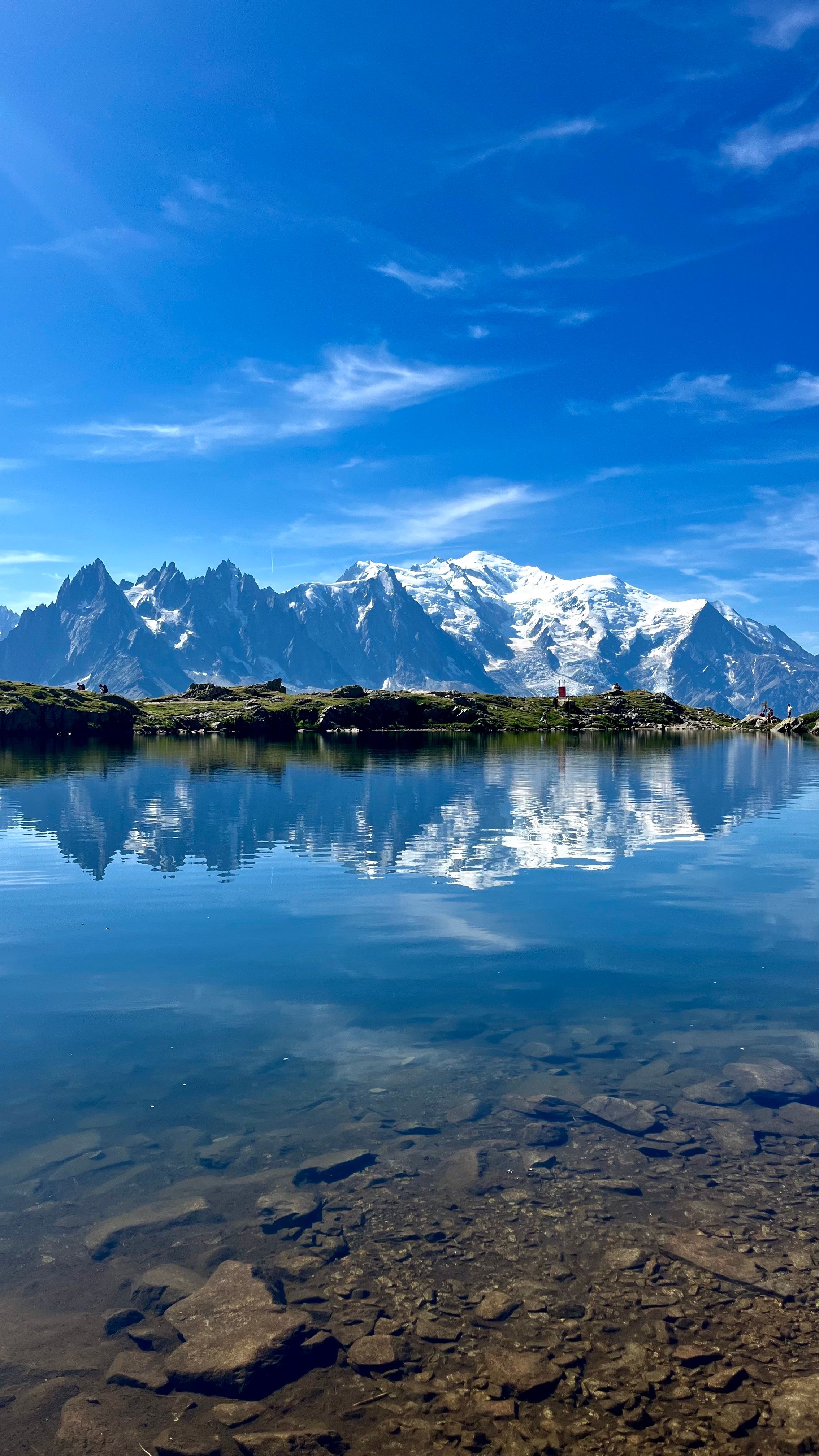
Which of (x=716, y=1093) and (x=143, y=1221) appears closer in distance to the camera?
(x=143, y=1221)

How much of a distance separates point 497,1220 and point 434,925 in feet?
88.2

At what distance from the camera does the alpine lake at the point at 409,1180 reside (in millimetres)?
13461

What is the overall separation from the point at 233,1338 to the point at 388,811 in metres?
78.6

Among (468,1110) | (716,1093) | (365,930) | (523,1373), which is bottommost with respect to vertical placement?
(365,930)

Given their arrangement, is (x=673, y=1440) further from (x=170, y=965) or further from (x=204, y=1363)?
(x=170, y=965)

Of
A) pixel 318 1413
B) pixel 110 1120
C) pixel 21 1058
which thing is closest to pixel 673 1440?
pixel 318 1413

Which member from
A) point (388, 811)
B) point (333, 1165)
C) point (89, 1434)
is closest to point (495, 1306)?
point (333, 1165)

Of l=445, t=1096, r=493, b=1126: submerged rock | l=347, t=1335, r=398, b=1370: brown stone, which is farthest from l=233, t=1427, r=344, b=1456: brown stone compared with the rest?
l=445, t=1096, r=493, b=1126: submerged rock

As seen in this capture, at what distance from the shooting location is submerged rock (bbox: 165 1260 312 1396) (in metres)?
13.9

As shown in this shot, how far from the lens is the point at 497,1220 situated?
1802 centimetres

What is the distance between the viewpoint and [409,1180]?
64.0ft

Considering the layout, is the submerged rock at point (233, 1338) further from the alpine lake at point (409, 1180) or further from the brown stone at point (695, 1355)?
the brown stone at point (695, 1355)

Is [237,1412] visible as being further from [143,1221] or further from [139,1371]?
[143,1221]

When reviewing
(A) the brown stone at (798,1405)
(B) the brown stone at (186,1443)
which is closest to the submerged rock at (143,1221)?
(B) the brown stone at (186,1443)
